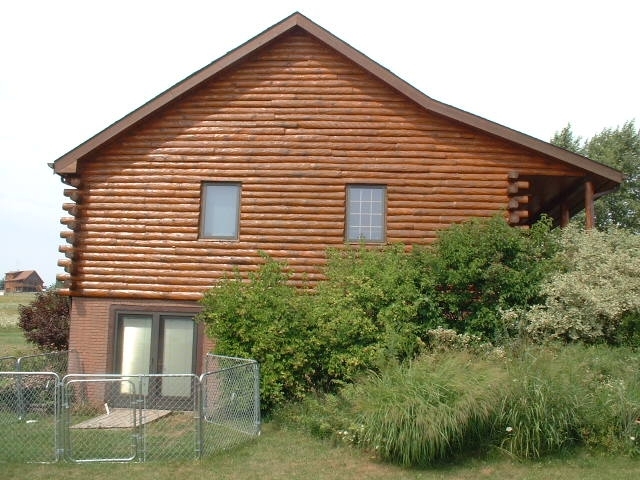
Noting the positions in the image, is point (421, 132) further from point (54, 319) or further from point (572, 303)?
point (54, 319)

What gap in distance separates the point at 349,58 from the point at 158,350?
7.58m

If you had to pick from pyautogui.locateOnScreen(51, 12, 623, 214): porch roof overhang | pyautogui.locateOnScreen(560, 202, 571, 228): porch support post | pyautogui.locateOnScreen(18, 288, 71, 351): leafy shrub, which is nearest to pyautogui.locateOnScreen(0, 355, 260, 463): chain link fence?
pyautogui.locateOnScreen(18, 288, 71, 351): leafy shrub

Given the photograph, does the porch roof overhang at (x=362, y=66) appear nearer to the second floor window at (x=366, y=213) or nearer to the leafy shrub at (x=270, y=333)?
the second floor window at (x=366, y=213)

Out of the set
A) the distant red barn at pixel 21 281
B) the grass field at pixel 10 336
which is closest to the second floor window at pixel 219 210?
the grass field at pixel 10 336

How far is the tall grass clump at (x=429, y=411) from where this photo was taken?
29.8 ft

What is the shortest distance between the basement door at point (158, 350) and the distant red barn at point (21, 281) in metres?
112


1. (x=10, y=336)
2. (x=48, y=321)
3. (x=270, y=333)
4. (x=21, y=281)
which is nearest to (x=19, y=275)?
(x=21, y=281)

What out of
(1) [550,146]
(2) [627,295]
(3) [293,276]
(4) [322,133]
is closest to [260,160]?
(4) [322,133]

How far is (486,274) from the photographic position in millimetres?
12930

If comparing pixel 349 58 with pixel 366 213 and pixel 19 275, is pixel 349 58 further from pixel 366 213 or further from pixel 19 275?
pixel 19 275

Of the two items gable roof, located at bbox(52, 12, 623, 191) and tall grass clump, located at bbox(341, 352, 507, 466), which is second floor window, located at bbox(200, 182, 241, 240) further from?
tall grass clump, located at bbox(341, 352, 507, 466)

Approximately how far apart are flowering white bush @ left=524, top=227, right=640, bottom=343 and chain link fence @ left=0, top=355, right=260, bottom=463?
17.4ft

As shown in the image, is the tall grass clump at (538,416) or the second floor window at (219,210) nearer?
the tall grass clump at (538,416)

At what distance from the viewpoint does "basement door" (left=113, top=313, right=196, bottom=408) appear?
15.0 m
